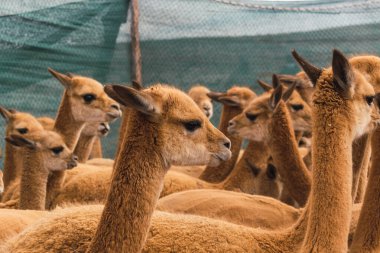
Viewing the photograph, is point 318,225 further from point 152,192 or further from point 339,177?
point 152,192

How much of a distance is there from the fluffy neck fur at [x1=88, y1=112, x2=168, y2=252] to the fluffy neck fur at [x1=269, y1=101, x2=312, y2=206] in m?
3.11

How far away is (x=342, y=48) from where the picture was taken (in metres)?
11.9

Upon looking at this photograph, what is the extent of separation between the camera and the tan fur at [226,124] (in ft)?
29.9

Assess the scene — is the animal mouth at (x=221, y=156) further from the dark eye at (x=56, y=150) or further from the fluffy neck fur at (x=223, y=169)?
the fluffy neck fur at (x=223, y=169)

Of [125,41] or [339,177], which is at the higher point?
[125,41]

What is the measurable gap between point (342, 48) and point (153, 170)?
25.9 ft

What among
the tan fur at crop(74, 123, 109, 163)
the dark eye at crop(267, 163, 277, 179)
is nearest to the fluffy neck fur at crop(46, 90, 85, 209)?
the tan fur at crop(74, 123, 109, 163)

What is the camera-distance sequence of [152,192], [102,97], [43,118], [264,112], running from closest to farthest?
[152,192], [264,112], [102,97], [43,118]

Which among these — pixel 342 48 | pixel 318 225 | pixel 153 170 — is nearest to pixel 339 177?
pixel 318 225

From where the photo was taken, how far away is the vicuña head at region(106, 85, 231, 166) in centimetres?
446

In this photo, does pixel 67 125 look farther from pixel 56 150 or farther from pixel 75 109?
pixel 56 150

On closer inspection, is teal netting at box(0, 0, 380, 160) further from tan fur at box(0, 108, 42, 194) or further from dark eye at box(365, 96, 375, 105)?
dark eye at box(365, 96, 375, 105)

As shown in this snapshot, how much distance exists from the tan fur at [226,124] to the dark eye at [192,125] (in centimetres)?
432

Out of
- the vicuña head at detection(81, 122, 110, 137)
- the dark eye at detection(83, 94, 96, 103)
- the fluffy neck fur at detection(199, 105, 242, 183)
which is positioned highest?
the dark eye at detection(83, 94, 96, 103)
